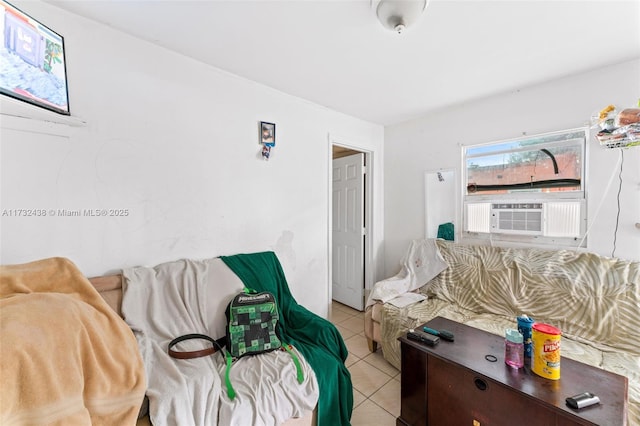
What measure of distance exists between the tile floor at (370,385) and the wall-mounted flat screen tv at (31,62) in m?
2.60

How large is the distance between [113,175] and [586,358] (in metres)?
3.19

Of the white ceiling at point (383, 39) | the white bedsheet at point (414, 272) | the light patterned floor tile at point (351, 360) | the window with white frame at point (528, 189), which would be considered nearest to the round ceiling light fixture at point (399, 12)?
the white ceiling at point (383, 39)

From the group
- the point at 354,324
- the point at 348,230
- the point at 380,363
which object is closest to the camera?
the point at 380,363

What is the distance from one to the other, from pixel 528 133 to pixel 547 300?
1465 millimetres

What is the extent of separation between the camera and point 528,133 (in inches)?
92.0

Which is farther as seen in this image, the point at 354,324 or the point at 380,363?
the point at 354,324

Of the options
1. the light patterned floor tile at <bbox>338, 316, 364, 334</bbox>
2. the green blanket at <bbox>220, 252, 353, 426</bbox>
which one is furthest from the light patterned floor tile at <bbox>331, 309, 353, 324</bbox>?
the green blanket at <bbox>220, 252, 353, 426</bbox>

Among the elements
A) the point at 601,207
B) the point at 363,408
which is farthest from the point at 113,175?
the point at 601,207

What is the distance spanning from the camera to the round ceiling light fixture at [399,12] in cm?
130

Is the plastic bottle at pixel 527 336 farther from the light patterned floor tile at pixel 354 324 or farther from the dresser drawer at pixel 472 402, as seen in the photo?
the light patterned floor tile at pixel 354 324

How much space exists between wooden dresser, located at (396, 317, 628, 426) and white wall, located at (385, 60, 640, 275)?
1.39m

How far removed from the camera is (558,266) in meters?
2.03

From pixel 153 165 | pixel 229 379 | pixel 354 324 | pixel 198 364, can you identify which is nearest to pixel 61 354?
pixel 198 364

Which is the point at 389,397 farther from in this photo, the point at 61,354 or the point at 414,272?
the point at 61,354
